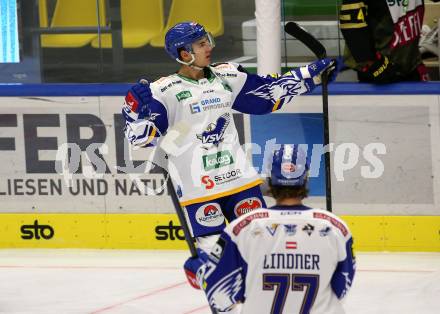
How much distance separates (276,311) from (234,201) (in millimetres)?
1917

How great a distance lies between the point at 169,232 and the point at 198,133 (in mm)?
2252

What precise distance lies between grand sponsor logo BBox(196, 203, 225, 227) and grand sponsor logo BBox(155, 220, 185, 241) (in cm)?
214

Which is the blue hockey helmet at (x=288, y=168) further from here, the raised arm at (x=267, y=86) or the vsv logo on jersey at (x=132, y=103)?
the raised arm at (x=267, y=86)

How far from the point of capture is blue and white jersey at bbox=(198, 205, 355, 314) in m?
3.70

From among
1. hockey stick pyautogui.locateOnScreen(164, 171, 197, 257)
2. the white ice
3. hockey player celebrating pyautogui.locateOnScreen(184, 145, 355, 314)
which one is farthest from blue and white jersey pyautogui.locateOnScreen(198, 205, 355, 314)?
the white ice

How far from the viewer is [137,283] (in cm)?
698

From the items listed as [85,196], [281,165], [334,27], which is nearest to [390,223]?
[334,27]

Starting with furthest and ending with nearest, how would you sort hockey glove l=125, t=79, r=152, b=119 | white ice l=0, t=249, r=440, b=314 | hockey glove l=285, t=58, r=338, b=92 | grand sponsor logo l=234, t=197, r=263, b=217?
1. white ice l=0, t=249, r=440, b=314
2. hockey glove l=285, t=58, r=338, b=92
3. grand sponsor logo l=234, t=197, r=263, b=217
4. hockey glove l=125, t=79, r=152, b=119

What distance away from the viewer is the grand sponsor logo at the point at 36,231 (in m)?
7.96

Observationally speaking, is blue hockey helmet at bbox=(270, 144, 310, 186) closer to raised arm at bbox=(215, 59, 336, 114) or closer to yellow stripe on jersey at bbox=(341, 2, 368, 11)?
raised arm at bbox=(215, 59, 336, 114)

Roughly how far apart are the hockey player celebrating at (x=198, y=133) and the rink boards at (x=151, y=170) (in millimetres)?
1900

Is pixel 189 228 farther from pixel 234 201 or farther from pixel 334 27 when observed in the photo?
pixel 334 27

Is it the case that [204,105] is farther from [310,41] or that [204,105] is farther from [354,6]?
[354,6]

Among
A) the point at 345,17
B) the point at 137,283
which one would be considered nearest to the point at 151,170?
the point at 137,283
